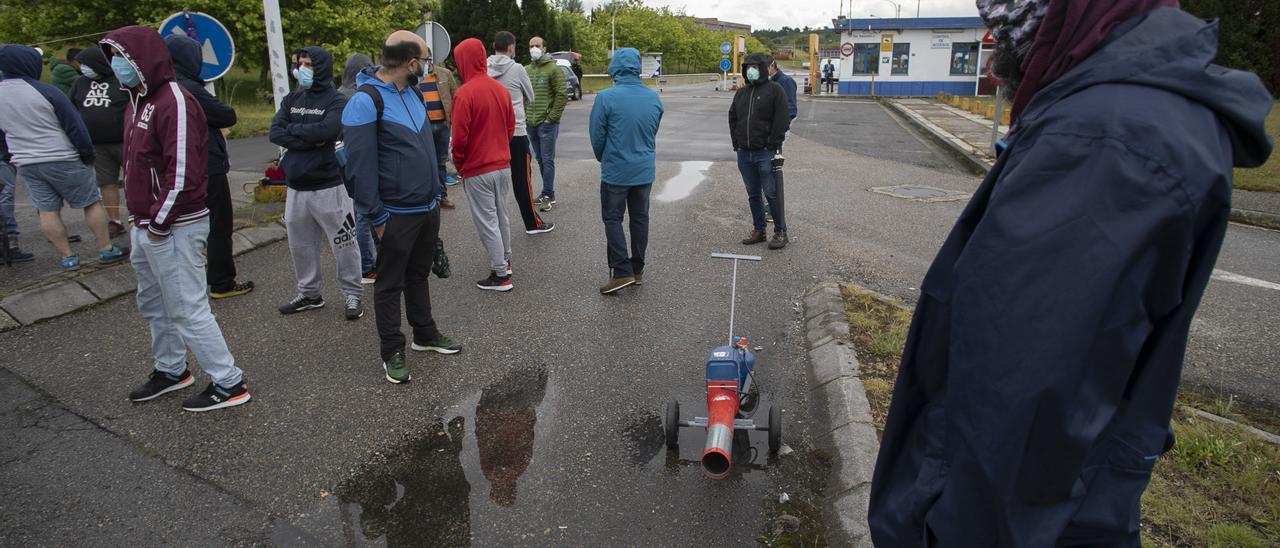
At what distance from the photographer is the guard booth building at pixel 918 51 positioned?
3706cm

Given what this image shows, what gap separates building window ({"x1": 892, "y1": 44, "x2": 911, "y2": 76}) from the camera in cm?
3759

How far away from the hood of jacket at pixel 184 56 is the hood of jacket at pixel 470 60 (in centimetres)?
191

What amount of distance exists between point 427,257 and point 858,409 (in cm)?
294

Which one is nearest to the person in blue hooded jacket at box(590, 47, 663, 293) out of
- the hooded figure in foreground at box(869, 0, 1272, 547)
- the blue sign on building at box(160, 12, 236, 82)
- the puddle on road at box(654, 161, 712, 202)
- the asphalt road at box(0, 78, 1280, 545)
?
the asphalt road at box(0, 78, 1280, 545)

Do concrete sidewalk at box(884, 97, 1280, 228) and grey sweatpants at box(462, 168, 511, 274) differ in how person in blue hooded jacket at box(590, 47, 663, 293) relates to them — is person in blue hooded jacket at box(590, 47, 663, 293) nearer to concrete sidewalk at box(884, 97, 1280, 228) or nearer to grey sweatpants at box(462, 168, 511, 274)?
grey sweatpants at box(462, 168, 511, 274)

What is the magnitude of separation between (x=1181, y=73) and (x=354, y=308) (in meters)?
5.84

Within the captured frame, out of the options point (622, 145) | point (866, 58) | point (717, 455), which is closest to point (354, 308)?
point (622, 145)

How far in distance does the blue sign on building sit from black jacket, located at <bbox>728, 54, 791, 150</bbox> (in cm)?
524

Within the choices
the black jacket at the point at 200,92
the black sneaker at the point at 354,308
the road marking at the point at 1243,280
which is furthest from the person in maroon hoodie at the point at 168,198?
the road marking at the point at 1243,280

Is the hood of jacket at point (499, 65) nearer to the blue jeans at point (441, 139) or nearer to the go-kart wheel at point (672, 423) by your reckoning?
the blue jeans at point (441, 139)

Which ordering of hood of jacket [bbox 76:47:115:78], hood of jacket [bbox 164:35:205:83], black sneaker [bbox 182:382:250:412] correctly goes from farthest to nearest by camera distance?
hood of jacket [bbox 164:35:205:83], hood of jacket [bbox 76:47:115:78], black sneaker [bbox 182:382:250:412]

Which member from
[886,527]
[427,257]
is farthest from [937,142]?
[886,527]

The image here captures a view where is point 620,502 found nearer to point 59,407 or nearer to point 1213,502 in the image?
point 1213,502

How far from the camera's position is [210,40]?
8.14 m
